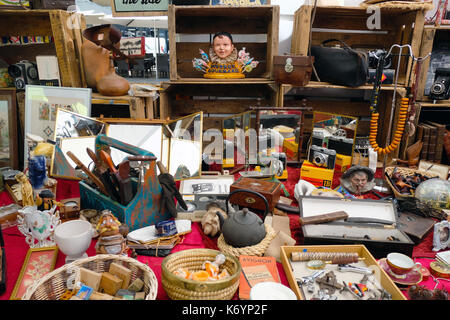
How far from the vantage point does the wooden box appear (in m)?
1.06

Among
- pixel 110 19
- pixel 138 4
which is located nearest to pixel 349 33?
pixel 138 4

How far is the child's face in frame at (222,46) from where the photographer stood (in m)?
2.19

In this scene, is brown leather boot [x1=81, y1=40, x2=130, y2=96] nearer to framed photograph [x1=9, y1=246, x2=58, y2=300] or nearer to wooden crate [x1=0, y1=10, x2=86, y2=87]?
wooden crate [x1=0, y1=10, x2=86, y2=87]

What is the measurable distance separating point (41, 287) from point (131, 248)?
369 millimetres

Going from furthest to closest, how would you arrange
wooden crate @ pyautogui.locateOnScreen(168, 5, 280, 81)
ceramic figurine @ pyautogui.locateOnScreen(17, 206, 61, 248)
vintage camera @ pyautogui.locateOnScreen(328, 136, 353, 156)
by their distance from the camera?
wooden crate @ pyautogui.locateOnScreen(168, 5, 280, 81)
vintage camera @ pyautogui.locateOnScreen(328, 136, 353, 156)
ceramic figurine @ pyautogui.locateOnScreen(17, 206, 61, 248)

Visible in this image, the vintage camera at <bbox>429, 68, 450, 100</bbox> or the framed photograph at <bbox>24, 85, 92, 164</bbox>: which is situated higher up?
the vintage camera at <bbox>429, 68, 450, 100</bbox>

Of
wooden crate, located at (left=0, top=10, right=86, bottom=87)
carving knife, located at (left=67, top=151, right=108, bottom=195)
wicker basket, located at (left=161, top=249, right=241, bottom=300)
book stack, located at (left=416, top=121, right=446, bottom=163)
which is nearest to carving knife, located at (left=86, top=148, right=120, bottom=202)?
carving knife, located at (left=67, top=151, right=108, bottom=195)

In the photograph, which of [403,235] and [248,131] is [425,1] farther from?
[403,235]

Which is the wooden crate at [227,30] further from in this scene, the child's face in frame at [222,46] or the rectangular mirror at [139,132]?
the rectangular mirror at [139,132]

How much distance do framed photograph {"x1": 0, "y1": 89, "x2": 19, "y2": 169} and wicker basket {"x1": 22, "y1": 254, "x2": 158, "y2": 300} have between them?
1.38m

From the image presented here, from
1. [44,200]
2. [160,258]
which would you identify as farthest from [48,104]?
[160,258]

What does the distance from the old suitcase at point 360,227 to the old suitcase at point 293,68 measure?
2.88 ft

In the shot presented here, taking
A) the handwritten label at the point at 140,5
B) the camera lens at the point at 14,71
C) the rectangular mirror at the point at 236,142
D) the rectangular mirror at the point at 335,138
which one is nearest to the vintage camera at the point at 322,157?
the rectangular mirror at the point at 335,138
